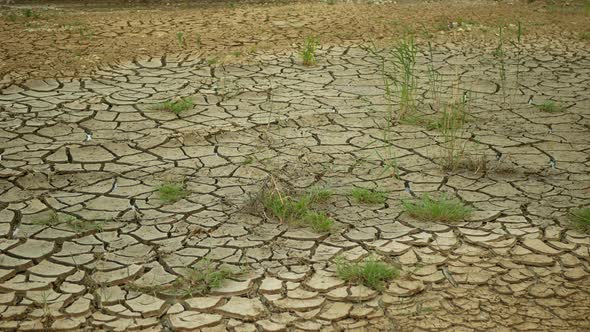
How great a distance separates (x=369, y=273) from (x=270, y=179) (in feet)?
3.47

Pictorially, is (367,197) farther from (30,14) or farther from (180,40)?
(30,14)

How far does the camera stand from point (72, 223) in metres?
4.01

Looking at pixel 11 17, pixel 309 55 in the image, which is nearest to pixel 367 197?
pixel 309 55

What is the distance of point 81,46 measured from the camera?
721 cm

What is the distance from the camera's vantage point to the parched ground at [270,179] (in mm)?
3336

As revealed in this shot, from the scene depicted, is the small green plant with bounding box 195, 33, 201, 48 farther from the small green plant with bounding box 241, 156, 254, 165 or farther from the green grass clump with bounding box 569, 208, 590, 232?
the green grass clump with bounding box 569, 208, 590, 232

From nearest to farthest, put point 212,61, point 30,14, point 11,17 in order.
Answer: point 212,61, point 11,17, point 30,14

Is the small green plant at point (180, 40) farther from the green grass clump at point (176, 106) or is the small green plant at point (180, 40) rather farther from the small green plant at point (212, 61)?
the green grass clump at point (176, 106)

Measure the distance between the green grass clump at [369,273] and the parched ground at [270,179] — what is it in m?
0.05

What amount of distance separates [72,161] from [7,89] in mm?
1622

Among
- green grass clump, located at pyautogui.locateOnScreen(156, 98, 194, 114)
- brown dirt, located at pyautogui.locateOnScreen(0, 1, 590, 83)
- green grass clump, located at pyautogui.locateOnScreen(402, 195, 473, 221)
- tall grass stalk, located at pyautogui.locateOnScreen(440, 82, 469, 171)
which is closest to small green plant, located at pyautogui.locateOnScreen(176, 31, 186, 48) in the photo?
→ brown dirt, located at pyautogui.locateOnScreen(0, 1, 590, 83)

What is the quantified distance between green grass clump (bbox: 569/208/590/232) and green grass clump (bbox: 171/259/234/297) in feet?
5.70

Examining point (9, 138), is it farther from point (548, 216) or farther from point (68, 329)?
point (548, 216)

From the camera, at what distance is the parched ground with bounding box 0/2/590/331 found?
3336mm
